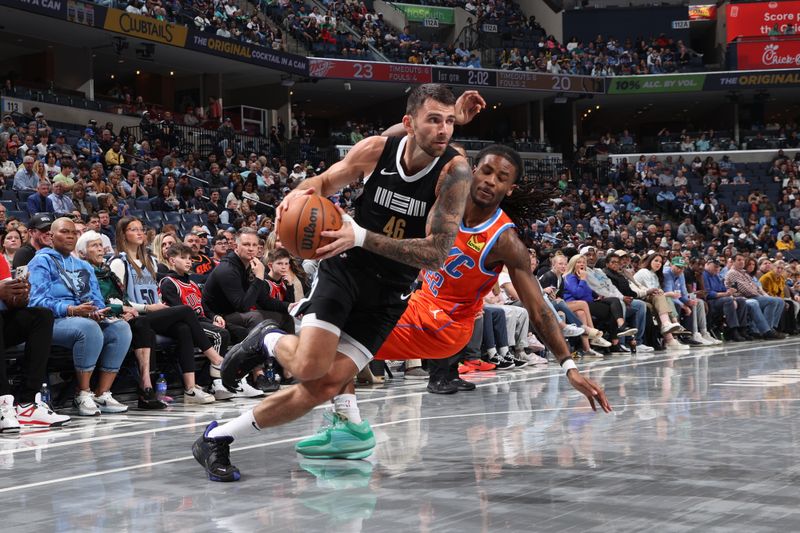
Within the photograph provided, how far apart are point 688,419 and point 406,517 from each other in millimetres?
3127

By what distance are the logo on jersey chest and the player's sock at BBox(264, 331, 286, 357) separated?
2.69 feet

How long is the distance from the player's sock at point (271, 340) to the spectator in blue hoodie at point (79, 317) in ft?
8.54

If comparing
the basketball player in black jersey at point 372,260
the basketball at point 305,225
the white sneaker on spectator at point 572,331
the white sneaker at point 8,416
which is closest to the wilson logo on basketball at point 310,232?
the basketball at point 305,225

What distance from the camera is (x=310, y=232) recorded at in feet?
12.6

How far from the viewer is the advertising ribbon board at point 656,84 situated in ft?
115

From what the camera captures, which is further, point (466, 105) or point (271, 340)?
point (271, 340)

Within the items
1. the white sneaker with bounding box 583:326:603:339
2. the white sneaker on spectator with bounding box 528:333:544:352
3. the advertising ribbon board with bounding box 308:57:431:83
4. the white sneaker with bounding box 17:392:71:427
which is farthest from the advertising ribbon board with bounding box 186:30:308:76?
the white sneaker with bounding box 17:392:71:427

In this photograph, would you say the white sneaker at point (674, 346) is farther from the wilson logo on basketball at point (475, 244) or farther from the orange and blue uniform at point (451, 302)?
the wilson logo on basketball at point (475, 244)

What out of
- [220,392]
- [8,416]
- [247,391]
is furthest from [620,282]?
[8,416]

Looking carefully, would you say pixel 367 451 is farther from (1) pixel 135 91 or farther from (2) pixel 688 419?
(1) pixel 135 91

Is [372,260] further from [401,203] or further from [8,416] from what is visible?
[8,416]

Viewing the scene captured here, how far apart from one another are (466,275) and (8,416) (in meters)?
3.02

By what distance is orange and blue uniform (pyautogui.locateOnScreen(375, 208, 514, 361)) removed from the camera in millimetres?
5270

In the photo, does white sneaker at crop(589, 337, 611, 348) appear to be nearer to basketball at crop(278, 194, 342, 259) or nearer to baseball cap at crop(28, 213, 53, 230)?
baseball cap at crop(28, 213, 53, 230)
